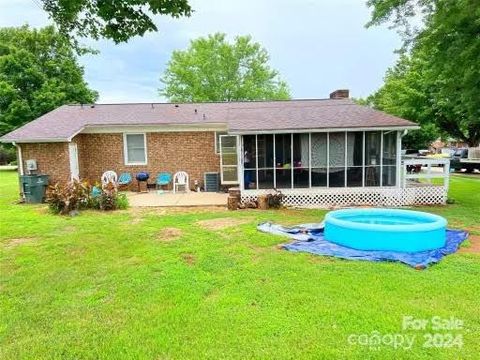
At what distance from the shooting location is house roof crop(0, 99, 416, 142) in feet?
39.4

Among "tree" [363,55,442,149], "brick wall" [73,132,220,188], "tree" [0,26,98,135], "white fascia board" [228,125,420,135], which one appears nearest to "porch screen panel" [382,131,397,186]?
"white fascia board" [228,125,420,135]

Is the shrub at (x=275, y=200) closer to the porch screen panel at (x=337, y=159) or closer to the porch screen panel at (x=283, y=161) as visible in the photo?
the porch screen panel at (x=283, y=161)

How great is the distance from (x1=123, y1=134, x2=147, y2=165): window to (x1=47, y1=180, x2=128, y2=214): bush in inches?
148

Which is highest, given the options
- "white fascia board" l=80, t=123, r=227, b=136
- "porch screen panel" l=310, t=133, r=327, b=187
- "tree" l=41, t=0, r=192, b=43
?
"tree" l=41, t=0, r=192, b=43

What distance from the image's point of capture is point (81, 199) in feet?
37.1

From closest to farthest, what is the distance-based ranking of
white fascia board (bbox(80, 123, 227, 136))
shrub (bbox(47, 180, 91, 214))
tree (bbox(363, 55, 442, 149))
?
shrub (bbox(47, 180, 91, 214)) → white fascia board (bbox(80, 123, 227, 136)) → tree (bbox(363, 55, 442, 149))

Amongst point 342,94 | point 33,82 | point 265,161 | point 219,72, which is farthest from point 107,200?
point 219,72

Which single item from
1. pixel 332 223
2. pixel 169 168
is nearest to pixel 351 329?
pixel 332 223

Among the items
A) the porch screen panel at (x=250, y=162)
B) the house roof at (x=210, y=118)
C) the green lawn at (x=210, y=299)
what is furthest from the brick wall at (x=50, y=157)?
the porch screen panel at (x=250, y=162)

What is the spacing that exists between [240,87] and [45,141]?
91.1 ft

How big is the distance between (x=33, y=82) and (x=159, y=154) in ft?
73.5

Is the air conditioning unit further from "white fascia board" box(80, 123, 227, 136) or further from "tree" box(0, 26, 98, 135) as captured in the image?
"tree" box(0, 26, 98, 135)

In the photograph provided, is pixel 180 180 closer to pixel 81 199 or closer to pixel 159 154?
pixel 159 154

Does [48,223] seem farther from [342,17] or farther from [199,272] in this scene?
[342,17]
